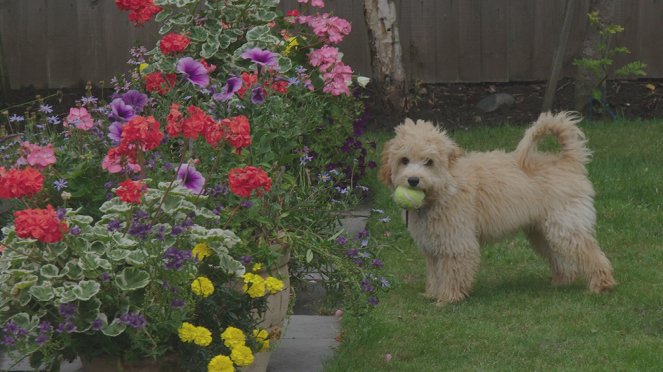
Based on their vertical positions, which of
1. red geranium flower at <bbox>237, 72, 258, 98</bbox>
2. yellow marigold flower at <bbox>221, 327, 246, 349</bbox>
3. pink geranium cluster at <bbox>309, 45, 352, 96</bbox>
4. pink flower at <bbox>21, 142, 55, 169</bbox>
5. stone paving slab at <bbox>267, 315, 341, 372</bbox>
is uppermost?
red geranium flower at <bbox>237, 72, 258, 98</bbox>

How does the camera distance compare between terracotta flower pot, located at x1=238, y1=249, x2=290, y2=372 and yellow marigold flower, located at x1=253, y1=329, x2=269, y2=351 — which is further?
terracotta flower pot, located at x1=238, y1=249, x2=290, y2=372

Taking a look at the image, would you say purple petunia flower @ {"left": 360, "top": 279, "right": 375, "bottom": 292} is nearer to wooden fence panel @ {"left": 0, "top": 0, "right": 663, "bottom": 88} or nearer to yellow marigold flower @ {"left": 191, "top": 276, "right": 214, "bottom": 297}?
yellow marigold flower @ {"left": 191, "top": 276, "right": 214, "bottom": 297}

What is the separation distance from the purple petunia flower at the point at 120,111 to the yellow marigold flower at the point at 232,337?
110 centimetres

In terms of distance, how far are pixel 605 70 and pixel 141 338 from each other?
28.2ft

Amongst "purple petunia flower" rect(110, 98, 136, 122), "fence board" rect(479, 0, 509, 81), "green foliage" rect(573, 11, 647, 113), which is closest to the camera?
"purple petunia flower" rect(110, 98, 136, 122)

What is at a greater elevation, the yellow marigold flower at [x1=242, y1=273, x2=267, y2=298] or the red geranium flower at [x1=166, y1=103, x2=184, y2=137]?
the red geranium flower at [x1=166, y1=103, x2=184, y2=137]

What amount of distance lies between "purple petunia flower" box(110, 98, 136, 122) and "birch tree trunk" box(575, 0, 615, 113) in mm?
7581

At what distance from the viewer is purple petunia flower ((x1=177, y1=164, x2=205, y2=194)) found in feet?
15.0

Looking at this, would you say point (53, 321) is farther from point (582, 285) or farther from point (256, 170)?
point (582, 285)

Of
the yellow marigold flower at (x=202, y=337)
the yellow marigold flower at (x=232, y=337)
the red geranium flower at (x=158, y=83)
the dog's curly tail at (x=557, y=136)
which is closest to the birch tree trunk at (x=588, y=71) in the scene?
the dog's curly tail at (x=557, y=136)

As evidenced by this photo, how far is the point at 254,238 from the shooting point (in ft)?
16.2

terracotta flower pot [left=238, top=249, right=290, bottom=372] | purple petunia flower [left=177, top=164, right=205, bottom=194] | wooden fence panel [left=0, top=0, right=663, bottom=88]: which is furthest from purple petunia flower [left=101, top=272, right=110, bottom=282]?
wooden fence panel [left=0, top=0, right=663, bottom=88]

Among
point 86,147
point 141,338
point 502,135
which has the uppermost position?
point 86,147

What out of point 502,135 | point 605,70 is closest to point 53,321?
point 502,135
